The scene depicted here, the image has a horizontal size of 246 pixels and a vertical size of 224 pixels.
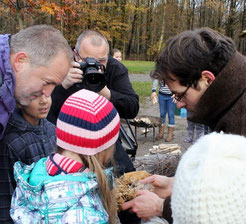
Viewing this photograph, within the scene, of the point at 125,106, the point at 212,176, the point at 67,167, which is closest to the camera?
the point at 212,176

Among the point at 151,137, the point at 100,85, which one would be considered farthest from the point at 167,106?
the point at 100,85

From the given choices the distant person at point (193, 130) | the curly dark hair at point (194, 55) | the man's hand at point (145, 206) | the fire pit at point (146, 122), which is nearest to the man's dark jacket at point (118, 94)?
the man's hand at point (145, 206)

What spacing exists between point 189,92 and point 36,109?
92cm

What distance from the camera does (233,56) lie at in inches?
67.1

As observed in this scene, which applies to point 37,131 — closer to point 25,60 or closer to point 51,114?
point 25,60

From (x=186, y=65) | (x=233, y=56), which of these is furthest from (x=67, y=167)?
(x=233, y=56)

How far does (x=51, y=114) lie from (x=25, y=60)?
1.03 m

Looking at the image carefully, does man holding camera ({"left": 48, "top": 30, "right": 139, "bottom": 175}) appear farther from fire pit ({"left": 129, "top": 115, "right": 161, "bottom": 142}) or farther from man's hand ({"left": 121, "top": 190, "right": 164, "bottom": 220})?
fire pit ({"left": 129, "top": 115, "right": 161, "bottom": 142})

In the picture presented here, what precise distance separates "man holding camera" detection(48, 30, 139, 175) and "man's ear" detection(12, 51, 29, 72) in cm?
73

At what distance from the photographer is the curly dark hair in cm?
171

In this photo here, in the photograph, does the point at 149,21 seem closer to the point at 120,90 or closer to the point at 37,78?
the point at 120,90

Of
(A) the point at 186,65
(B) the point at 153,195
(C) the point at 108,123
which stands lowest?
(B) the point at 153,195

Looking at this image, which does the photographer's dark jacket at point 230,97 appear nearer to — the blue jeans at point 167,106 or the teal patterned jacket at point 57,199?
the teal patterned jacket at point 57,199

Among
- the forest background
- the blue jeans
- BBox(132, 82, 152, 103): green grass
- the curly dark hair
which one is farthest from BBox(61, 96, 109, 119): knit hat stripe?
the forest background
